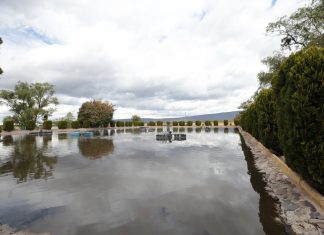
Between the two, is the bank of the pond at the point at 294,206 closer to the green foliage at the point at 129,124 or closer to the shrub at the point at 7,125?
the shrub at the point at 7,125

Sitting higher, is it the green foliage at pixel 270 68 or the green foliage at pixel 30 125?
the green foliage at pixel 270 68

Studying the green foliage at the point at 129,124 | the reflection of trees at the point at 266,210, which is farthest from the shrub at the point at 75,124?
the reflection of trees at the point at 266,210

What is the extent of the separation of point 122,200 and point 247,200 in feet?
10.7

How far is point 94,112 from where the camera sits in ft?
175

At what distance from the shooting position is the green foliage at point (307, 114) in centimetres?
548

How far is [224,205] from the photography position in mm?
5922

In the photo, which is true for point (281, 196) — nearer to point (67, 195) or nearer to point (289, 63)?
point (289, 63)

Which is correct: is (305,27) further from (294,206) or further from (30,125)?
(30,125)

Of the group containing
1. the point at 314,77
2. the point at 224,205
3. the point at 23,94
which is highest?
the point at 23,94

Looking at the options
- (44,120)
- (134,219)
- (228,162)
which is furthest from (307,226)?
(44,120)

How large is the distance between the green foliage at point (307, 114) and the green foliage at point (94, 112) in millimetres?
50225

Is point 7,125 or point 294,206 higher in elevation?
point 7,125

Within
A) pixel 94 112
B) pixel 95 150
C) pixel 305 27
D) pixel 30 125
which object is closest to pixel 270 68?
pixel 305 27

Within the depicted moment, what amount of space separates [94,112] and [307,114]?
167 ft
